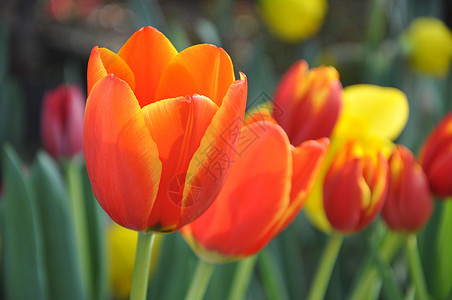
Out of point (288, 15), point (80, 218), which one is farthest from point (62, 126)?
point (288, 15)

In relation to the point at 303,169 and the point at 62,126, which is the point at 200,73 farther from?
the point at 62,126

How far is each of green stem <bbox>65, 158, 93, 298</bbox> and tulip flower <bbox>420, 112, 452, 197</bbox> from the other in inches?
9.5

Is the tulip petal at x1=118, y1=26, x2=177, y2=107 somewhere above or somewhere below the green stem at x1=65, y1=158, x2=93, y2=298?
above

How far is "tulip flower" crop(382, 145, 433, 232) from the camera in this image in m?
0.31

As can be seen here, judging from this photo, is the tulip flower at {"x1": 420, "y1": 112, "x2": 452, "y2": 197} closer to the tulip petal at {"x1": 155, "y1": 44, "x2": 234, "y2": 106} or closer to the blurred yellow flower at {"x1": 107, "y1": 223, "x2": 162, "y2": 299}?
the tulip petal at {"x1": 155, "y1": 44, "x2": 234, "y2": 106}

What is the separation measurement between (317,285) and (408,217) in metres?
0.06

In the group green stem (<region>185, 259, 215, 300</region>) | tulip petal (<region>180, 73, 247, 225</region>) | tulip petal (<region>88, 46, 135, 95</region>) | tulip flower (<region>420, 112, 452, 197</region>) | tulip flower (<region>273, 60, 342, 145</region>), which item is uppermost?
tulip petal (<region>88, 46, 135, 95</region>)

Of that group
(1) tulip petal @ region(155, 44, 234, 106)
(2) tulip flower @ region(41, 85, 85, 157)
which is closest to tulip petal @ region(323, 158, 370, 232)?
(1) tulip petal @ region(155, 44, 234, 106)

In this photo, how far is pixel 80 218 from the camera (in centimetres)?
46

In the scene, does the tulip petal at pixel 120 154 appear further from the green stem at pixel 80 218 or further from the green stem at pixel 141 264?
the green stem at pixel 80 218

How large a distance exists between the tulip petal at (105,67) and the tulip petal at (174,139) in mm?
20

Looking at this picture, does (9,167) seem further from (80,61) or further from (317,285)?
(80,61)

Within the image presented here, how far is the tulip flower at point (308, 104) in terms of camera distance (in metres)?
0.32

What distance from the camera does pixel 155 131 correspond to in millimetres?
192
